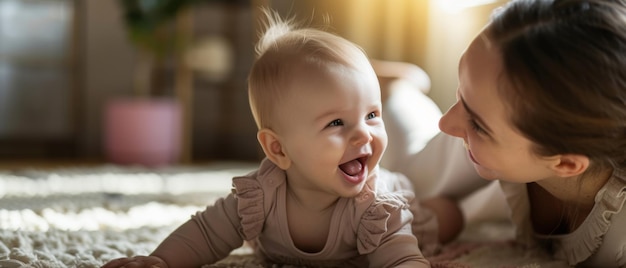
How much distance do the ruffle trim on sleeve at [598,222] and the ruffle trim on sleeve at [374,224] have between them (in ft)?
0.87

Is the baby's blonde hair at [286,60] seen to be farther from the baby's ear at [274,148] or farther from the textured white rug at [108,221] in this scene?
the textured white rug at [108,221]

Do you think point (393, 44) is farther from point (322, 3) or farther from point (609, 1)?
point (609, 1)

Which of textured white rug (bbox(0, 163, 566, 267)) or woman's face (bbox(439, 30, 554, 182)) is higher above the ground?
woman's face (bbox(439, 30, 554, 182))

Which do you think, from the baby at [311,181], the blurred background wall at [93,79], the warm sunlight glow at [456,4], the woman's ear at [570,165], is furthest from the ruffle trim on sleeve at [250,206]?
the blurred background wall at [93,79]

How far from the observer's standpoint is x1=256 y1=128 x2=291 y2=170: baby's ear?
3.16ft

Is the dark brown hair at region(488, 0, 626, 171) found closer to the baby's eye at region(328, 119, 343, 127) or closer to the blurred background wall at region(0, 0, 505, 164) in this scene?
the baby's eye at region(328, 119, 343, 127)

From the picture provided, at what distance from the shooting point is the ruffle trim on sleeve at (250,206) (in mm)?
983

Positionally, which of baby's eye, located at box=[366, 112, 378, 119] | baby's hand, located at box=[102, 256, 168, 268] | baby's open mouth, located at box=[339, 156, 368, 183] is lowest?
baby's hand, located at box=[102, 256, 168, 268]

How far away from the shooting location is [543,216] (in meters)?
1.11

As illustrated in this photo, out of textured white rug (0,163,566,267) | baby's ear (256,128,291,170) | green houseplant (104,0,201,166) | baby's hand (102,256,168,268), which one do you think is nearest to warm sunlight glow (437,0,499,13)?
textured white rug (0,163,566,267)

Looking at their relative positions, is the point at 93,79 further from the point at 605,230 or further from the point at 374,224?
the point at 605,230

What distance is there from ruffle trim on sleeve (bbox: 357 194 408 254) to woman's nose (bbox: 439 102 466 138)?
125 mm

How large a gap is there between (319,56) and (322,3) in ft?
7.44

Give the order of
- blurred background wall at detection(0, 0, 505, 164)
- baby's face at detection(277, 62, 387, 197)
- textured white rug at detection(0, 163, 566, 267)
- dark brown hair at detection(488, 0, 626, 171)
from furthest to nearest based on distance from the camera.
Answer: blurred background wall at detection(0, 0, 505, 164), textured white rug at detection(0, 163, 566, 267), baby's face at detection(277, 62, 387, 197), dark brown hair at detection(488, 0, 626, 171)
